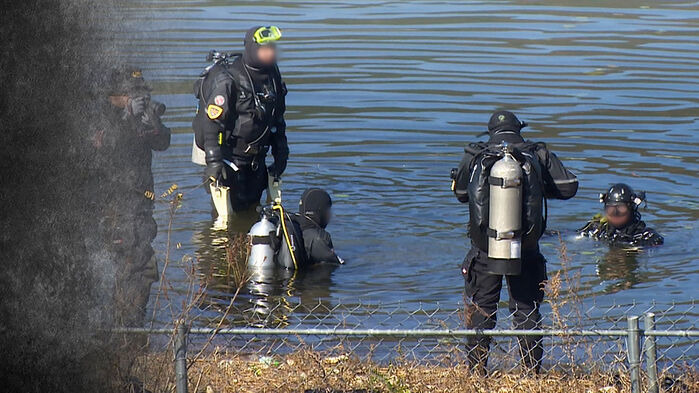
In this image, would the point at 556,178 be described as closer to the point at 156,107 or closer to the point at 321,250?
the point at 156,107

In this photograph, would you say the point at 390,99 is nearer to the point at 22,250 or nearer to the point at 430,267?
the point at 430,267

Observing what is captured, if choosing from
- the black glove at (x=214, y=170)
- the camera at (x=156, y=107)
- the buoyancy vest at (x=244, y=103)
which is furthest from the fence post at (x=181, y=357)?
the buoyancy vest at (x=244, y=103)

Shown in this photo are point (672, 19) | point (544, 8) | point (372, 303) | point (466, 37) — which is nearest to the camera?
point (372, 303)

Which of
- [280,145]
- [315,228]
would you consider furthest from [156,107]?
[280,145]

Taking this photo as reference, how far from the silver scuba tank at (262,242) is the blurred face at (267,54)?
1.99 m

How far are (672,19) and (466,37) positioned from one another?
5.49 m

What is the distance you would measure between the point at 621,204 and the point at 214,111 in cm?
420

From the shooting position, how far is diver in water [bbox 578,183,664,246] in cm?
1136

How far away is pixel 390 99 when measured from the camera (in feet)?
63.1

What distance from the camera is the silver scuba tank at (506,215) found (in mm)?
7355

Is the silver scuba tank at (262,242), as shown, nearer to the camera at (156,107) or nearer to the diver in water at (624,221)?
the camera at (156,107)

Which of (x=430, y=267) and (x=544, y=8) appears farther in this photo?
(x=544, y=8)

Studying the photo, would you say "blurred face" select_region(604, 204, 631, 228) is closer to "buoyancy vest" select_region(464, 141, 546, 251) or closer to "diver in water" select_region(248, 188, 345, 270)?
"diver in water" select_region(248, 188, 345, 270)

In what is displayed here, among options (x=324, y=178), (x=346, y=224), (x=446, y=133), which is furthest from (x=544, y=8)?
(x=346, y=224)
